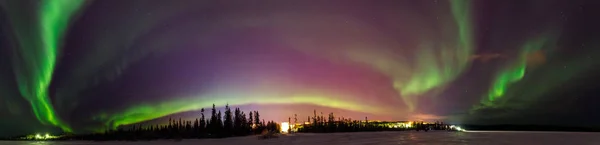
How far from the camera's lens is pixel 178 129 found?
627 ft

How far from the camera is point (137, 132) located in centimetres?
18962

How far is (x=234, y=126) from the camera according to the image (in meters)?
198

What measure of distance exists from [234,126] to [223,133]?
16047mm

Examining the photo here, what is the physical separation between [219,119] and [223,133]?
62.4ft

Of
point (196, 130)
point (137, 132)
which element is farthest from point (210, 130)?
point (137, 132)

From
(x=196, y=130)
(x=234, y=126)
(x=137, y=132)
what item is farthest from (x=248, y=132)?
(x=137, y=132)

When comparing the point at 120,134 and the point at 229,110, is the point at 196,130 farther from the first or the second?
the point at 120,134

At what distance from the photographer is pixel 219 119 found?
656ft

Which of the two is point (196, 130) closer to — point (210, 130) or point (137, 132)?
point (210, 130)

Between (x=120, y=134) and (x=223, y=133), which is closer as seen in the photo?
(x=223, y=133)

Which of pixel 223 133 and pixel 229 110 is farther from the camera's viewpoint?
pixel 229 110

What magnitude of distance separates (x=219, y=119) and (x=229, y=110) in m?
6.15

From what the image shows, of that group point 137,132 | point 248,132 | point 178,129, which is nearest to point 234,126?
point 248,132

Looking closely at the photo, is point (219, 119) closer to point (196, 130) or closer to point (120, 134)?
point (196, 130)
